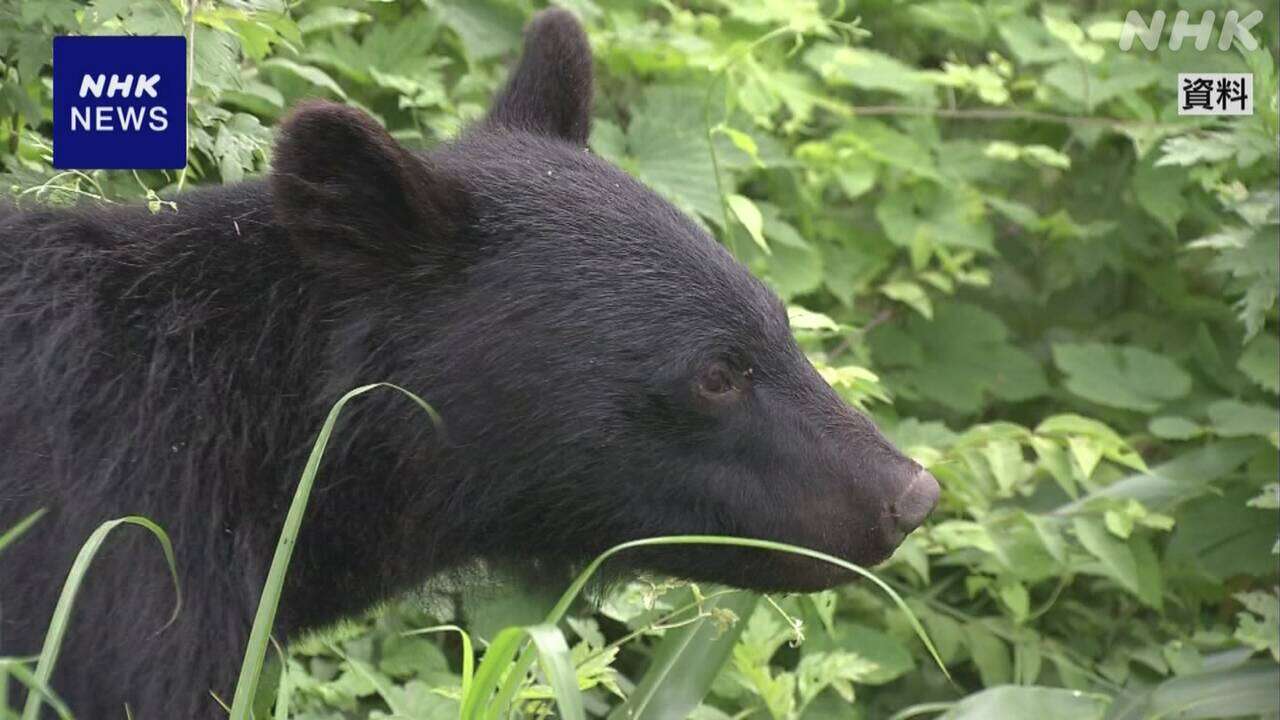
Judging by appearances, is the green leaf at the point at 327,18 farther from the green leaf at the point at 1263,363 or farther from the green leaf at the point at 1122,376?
Result: the green leaf at the point at 1263,363

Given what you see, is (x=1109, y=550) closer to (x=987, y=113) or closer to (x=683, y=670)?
(x=683, y=670)

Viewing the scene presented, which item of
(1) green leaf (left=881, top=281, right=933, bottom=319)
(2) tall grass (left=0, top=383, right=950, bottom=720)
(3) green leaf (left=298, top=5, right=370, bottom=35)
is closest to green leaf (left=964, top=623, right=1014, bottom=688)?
(1) green leaf (left=881, top=281, right=933, bottom=319)

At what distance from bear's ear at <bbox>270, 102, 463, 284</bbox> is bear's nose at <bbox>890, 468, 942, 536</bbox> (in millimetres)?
998

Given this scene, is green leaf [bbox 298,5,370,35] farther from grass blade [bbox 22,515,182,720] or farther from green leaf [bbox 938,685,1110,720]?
green leaf [bbox 938,685,1110,720]

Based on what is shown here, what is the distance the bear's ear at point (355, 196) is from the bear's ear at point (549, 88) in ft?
1.73

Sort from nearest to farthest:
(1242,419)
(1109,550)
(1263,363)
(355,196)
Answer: (355,196)
(1109,550)
(1242,419)
(1263,363)

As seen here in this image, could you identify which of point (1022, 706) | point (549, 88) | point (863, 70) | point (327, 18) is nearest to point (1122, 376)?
point (863, 70)

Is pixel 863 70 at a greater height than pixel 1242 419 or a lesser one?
greater

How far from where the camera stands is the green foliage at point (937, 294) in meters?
3.73

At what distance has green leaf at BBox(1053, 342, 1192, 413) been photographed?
17.4 ft

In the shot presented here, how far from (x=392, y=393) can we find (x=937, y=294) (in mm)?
3551

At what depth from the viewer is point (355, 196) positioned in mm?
2902

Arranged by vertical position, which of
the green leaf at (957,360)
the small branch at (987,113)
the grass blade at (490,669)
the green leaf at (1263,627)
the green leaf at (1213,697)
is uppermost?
the small branch at (987,113)

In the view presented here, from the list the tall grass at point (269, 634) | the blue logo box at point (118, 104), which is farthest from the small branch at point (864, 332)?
the tall grass at point (269, 634)
